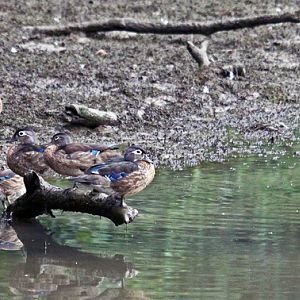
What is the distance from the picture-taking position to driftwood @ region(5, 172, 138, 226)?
841 cm

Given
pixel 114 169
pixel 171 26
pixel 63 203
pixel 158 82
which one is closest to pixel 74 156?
pixel 114 169

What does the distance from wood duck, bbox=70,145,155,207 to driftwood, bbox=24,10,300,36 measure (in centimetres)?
813

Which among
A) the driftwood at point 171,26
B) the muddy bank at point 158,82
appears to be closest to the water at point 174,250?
the muddy bank at point 158,82

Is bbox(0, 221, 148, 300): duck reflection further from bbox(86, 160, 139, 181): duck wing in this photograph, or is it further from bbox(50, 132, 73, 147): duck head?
bbox(50, 132, 73, 147): duck head

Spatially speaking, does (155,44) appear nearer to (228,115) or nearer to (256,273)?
(228,115)

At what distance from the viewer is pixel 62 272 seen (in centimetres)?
769

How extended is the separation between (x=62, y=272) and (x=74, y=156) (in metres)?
2.44

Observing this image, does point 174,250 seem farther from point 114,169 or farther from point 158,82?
point 158,82

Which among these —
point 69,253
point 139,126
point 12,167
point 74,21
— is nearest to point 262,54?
point 74,21

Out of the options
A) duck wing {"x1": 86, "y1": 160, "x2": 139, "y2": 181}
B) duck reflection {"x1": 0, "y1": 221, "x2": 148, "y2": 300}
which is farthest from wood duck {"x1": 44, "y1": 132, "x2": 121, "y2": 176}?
duck reflection {"x1": 0, "y1": 221, "x2": 148, "y2": 300}

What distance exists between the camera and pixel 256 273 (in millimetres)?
7547

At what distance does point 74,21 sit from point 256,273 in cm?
1125

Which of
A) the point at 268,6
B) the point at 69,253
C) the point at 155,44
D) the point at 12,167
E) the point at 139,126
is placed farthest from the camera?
the point at 268,6

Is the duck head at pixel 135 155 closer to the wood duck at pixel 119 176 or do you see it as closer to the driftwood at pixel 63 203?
the wood duck at pixel 119 176
